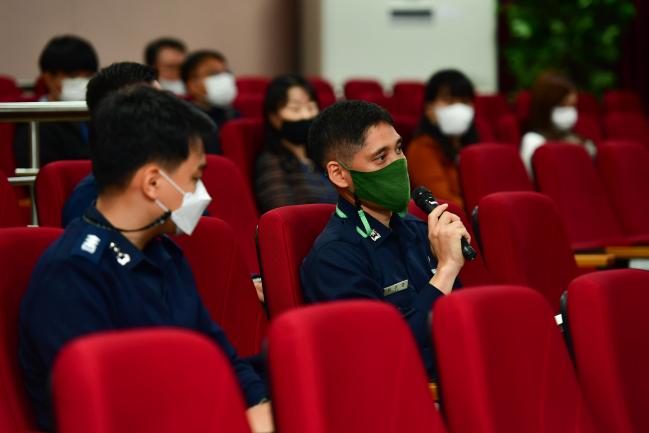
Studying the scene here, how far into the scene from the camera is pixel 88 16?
722 centimetres

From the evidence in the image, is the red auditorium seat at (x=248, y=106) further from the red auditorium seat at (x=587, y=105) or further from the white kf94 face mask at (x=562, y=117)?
the red auditorium seat at (x=587, y=105)

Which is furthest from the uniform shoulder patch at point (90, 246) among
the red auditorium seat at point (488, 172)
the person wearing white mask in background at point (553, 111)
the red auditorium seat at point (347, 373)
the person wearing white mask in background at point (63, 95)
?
the person wearing white mask in background at point (553, 111)

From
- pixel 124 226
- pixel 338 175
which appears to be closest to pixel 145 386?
pixel 124 226

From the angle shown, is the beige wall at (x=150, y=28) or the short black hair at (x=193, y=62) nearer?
the short black hair at (x=193, y=62)

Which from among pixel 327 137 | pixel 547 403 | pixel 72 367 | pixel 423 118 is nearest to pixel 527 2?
pixel 423 118

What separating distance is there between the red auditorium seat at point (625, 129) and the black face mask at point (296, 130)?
3.08 metres

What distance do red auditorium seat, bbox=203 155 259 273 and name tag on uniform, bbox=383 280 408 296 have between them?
3.22 ft

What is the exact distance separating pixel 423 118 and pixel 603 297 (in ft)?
9.12

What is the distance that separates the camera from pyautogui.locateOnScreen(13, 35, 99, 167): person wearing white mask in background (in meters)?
3.85

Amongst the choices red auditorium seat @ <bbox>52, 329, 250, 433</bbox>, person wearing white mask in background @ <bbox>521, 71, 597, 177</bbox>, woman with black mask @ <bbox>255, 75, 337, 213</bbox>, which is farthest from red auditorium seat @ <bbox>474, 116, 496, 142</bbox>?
red auditorium seat @ <bbox>52, 329, 250, 433</bbox>

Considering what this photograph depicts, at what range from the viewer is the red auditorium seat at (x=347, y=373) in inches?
55.4

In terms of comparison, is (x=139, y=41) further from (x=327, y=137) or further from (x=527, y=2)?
(x=327, y=137)

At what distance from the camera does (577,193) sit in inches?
165

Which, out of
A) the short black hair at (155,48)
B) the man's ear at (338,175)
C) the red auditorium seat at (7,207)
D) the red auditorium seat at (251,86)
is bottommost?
the red auditorium seat at (7,207)
